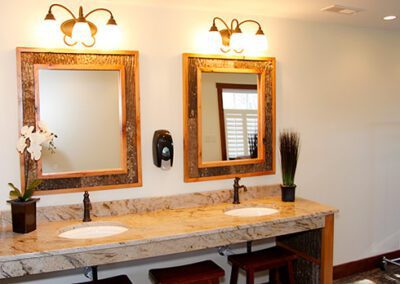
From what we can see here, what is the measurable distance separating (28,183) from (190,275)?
1177mm

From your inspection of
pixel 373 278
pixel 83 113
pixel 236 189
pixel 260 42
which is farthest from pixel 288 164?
pixel 83 113

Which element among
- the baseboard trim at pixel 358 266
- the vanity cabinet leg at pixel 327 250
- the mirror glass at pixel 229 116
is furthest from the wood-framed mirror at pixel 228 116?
the baseboard trim at pixel 358 266

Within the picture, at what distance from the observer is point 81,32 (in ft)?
8.16

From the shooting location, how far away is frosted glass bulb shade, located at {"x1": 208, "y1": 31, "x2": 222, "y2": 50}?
9.54ft

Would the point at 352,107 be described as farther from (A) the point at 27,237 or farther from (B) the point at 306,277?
(A) the point at 27,237

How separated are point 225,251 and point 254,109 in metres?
1.15

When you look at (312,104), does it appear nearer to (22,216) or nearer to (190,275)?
(190,275)

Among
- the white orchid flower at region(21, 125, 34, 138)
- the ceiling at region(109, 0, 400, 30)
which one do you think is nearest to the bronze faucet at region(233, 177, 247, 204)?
the ceiling at region(109, 0, 400, 30)

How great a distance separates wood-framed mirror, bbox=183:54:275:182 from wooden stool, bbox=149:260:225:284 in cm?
66

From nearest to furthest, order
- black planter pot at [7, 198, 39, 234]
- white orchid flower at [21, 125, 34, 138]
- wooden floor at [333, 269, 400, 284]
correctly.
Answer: black planter pot at [7, 198, 39, 234] → white orchid flower at [21, 125, 34, 138] → wooden floor at [333, 269, 400, 284]

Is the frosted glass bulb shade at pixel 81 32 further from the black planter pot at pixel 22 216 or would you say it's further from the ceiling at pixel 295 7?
the black planter pot at pixel 22 216

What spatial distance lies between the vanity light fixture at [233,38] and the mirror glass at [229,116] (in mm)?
207

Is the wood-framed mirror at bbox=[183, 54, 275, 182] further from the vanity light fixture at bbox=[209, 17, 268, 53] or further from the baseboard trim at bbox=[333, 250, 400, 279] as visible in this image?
the baseboard trim at bbox=[333, 250, 400, 279]

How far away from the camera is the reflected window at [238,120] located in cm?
308
